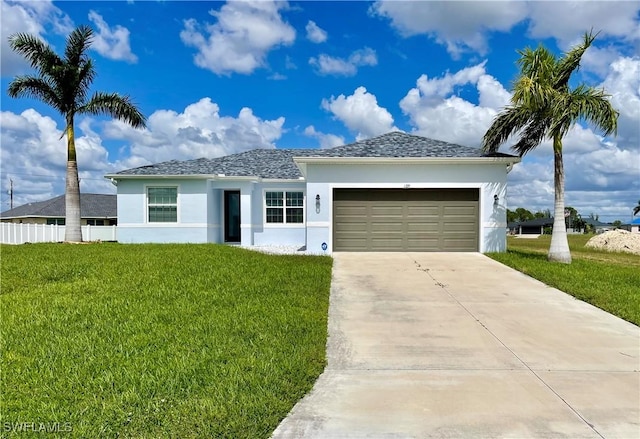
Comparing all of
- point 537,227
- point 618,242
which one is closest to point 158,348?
point 618,242

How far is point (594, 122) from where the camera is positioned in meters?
12.0

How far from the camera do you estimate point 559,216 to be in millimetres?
12914

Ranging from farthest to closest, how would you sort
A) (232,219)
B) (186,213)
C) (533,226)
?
(533,226) → (232,219) → (186,213)

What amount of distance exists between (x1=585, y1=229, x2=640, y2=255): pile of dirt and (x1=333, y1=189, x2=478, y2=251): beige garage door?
14001 mm

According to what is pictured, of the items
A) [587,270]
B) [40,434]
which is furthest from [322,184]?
[40,434]

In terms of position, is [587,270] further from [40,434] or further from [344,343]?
[40,434]

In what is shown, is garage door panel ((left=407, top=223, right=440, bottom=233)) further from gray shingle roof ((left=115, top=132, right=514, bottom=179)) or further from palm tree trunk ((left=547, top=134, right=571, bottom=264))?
palm tree trunk ((left=547, top=134, right=571, bottom=264))

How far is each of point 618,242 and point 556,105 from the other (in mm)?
16354

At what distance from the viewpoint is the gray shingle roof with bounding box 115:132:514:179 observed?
14.8 meters

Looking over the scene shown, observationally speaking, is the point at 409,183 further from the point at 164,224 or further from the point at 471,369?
the point at 164,224

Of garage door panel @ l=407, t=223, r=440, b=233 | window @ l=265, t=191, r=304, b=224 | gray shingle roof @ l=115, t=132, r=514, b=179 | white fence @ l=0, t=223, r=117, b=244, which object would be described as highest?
gray shingle roof @ l=115, t=132, r=514, b=179

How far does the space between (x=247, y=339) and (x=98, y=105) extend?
56.0 feet

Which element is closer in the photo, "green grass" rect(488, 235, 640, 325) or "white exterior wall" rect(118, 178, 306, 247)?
"green grass" rect(488, 235, 640, 325)

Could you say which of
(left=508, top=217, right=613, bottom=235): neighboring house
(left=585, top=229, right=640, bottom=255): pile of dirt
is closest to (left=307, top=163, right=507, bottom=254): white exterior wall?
(left=585, top=229, right=640, bottom=255): pile of dirt
